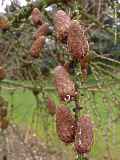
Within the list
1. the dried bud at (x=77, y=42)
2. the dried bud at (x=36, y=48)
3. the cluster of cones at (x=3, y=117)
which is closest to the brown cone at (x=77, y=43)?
the dried bud at (x=77, y=42)

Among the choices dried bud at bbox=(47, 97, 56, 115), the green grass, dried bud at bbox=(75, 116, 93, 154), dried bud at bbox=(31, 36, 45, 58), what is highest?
dried bud at bbox=(31, 36, 45, 58)

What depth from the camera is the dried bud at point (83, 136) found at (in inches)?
38.5

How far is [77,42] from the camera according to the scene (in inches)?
40.3

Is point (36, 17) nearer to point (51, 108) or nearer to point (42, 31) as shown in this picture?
point (42, 31)

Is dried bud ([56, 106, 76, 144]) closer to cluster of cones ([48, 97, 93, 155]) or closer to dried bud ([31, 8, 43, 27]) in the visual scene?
cluster of cones ([48, 97, 93, 155])

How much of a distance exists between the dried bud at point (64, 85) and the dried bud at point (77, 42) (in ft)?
0.17

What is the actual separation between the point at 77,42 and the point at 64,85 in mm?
84

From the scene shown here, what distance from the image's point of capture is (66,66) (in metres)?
1.12

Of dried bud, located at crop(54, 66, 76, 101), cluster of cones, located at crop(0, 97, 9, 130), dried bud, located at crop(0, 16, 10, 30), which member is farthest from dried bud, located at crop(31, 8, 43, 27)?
cluster of cones, located at crop(0, 97, 9, 130)

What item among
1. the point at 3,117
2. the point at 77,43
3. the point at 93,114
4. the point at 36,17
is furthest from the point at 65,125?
the point at 93,114

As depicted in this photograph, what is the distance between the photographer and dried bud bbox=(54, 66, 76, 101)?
3.32ft

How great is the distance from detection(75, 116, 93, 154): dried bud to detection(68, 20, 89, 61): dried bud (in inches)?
4.7

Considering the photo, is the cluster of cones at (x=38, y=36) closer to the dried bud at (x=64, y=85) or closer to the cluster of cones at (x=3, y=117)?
the dried bud at (x=64, y=85)

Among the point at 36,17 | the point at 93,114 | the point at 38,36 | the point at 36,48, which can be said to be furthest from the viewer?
the point at 93,114
